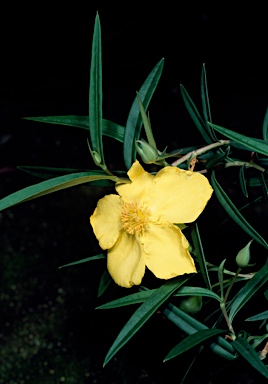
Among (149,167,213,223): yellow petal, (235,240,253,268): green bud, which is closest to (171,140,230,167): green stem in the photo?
(149,167,213,223): yellow petal

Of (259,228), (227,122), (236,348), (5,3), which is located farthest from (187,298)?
(5,3)

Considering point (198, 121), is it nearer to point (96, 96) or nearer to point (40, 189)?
point (96, 96)

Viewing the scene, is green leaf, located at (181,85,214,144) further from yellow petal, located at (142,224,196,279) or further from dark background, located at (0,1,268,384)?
dark background, located at (0,1,268,384)

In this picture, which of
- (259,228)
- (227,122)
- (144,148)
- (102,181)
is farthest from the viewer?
(227,122)

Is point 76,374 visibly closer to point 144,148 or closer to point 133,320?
point 133,320

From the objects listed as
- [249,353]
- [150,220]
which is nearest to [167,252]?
[150,220]

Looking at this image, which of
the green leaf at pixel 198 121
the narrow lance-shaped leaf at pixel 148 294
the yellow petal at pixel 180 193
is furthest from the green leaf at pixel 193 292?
the green leaf at pixel 198 121

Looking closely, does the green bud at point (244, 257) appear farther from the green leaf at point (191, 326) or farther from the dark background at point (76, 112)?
the dark background at point (76, 112)
